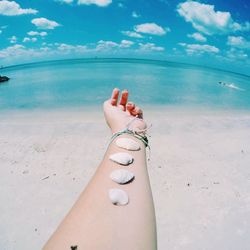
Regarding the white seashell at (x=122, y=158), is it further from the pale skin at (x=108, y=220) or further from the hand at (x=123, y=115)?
the hand at (x=123, y=115)

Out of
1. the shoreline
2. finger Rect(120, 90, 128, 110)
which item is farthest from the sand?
the shoreline

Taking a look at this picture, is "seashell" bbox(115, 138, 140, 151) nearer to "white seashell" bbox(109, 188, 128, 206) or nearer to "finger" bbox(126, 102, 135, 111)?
"white seashell" bbox(109, 188, 128, 206)

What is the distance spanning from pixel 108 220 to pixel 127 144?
2.77ft

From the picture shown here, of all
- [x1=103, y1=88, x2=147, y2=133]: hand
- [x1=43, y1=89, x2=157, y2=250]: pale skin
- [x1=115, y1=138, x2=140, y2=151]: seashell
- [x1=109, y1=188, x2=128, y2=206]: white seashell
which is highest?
[x1=103, y1=88, x2=147, y2=133]: hand

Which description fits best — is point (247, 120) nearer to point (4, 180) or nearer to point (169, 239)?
point (169, 239)

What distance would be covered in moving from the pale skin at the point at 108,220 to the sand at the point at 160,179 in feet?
7.02

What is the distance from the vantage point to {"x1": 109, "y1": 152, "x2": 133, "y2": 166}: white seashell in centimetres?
167

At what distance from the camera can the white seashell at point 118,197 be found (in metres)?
1.29

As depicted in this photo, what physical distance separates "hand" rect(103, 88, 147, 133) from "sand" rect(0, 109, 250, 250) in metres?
1.77

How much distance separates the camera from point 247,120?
10000 mm

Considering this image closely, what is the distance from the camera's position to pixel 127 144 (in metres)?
1.94

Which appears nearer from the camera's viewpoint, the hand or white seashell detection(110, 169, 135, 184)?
white seashell detection(110, 169, 135, 184)

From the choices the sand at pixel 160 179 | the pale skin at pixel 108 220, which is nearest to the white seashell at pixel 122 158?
the pale skin at pixel 108 220

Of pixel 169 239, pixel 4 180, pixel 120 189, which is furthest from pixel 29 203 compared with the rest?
pixel 120 189
